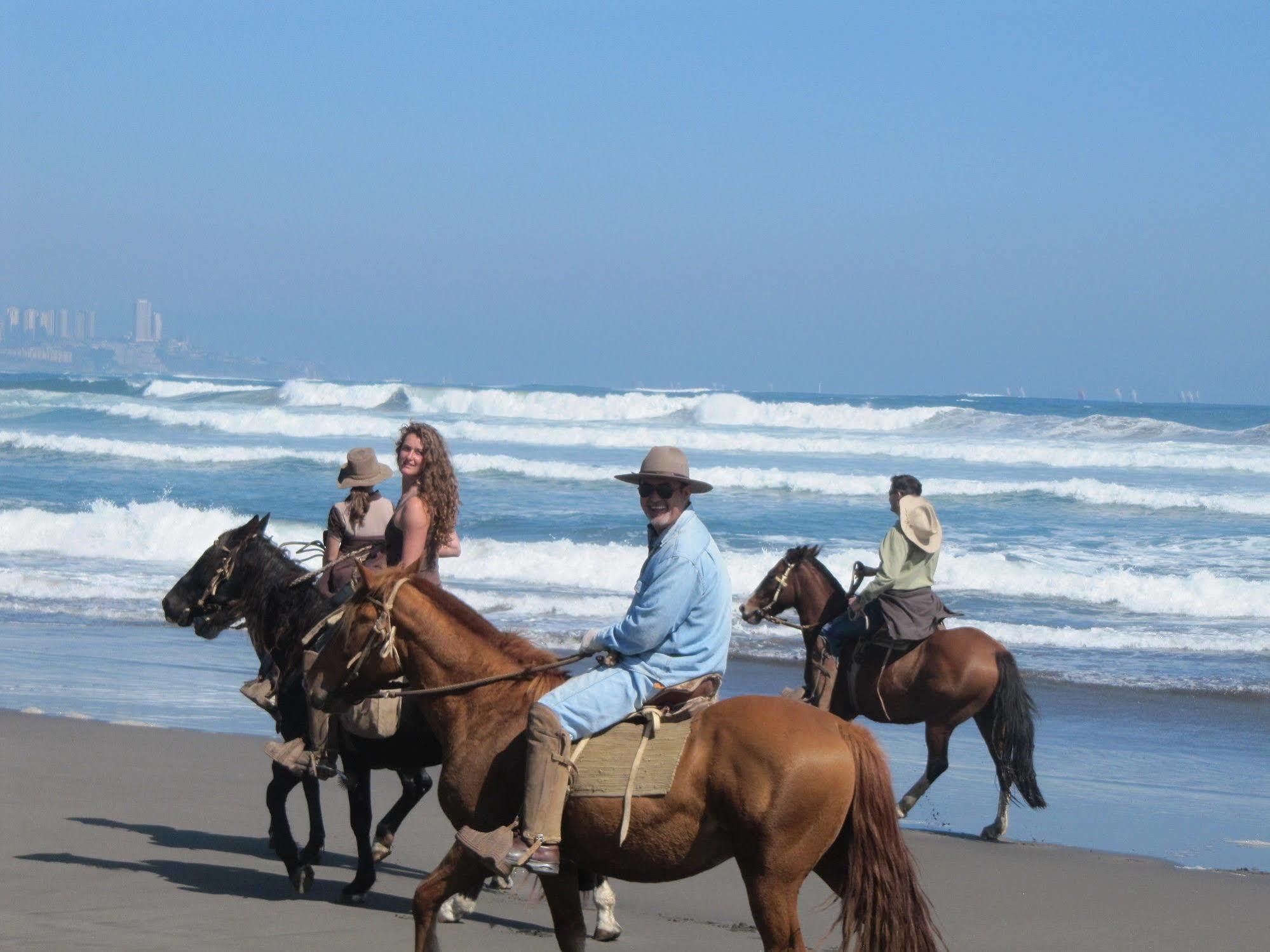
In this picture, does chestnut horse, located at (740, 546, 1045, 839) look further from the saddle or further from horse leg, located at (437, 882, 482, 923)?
the saddle

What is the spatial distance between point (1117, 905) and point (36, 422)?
145ft

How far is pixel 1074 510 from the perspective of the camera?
1028 inches

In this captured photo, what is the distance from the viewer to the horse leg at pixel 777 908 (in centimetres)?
412

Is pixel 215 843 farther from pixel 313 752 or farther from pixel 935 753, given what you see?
pixel 935 753

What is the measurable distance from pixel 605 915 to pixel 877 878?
1739 millimetres

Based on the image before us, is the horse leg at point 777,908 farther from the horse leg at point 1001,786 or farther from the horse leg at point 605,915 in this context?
the horse leg at point 1001,786

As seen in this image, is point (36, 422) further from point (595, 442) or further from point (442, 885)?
point (442, 885)

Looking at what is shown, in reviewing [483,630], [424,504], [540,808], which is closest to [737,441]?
[424,504]

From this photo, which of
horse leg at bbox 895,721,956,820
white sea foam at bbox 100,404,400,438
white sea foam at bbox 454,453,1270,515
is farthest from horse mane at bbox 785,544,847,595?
white sea foam at bbox 100,404,400,438

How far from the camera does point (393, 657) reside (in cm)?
468

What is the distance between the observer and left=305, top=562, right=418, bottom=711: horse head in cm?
464

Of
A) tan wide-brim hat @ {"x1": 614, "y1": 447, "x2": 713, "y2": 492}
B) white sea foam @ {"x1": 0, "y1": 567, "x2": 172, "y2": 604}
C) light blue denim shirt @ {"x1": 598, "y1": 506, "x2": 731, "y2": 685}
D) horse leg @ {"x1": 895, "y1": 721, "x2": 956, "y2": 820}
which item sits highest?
tan wide-brim hat @ {"x1": 614, "y1": 447, "x2": 713, "y2": 492}

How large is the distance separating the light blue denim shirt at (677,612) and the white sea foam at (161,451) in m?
28.6

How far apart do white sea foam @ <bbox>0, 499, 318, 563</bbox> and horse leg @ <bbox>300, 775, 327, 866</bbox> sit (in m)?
13.7
